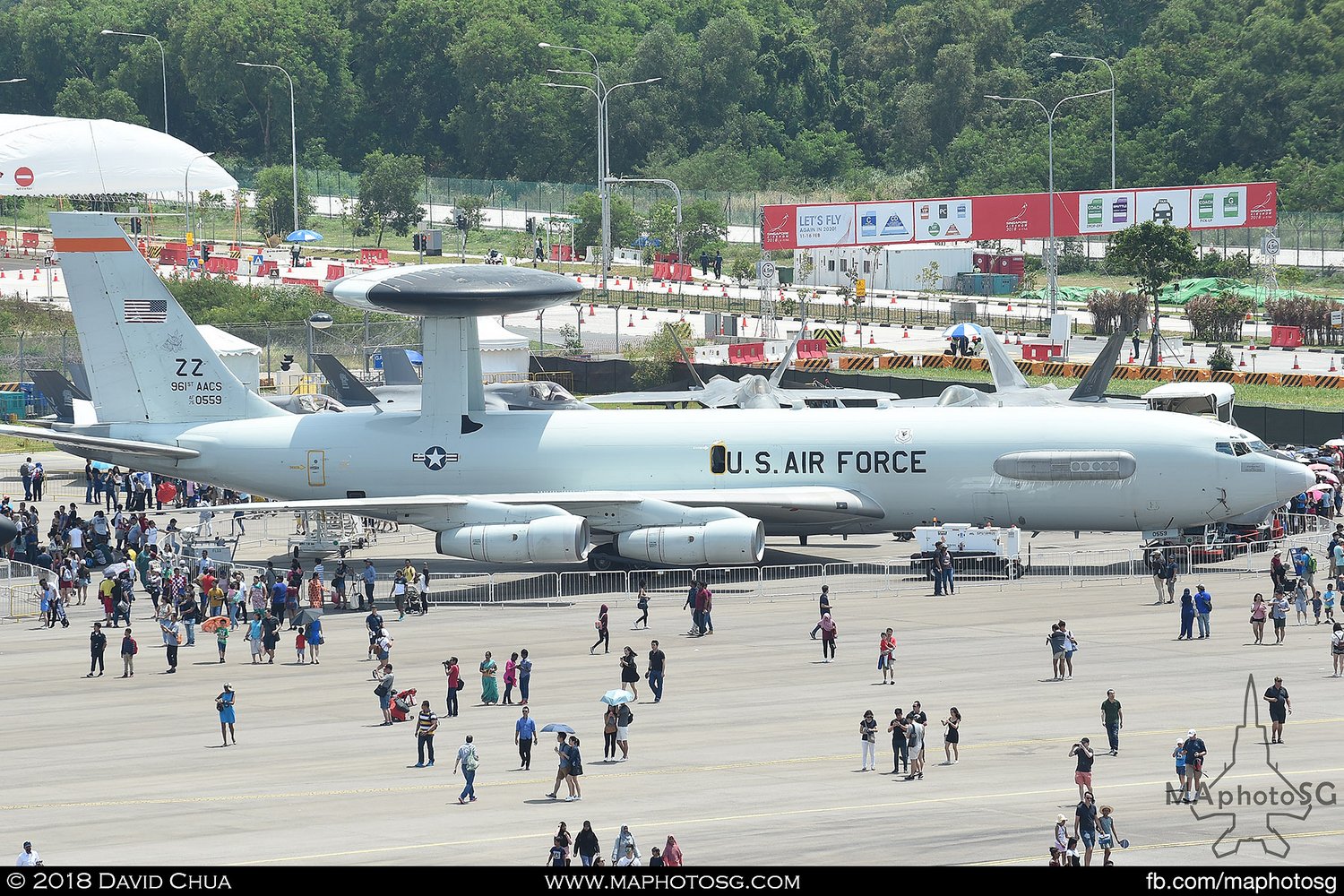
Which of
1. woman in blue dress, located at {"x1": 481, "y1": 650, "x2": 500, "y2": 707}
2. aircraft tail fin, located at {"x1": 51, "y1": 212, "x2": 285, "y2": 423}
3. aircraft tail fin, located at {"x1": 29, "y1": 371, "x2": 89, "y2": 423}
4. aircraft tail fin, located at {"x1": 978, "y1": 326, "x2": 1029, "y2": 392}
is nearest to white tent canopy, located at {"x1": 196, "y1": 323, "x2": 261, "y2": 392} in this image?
aircraft tail fin, located at {"x1": 29, "y1": 371, "x2": 89, "y2": 423}

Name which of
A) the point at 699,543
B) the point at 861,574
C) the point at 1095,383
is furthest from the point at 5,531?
the point at 1095,383

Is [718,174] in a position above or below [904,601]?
above

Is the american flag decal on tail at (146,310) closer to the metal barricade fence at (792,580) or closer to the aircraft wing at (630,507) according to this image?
the aircraft wing at (630,507)

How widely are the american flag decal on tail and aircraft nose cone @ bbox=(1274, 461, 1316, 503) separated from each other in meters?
31.3

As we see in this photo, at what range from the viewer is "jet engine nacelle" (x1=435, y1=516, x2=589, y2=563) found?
50656 mm

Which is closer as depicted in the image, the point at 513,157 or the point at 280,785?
the point at 280,785

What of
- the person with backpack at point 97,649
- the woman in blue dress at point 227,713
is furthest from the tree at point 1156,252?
the woman in blue dress at point 227,713

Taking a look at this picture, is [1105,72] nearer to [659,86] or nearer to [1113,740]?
[659,86]

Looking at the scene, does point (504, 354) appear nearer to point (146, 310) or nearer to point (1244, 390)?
point (1244, 390)

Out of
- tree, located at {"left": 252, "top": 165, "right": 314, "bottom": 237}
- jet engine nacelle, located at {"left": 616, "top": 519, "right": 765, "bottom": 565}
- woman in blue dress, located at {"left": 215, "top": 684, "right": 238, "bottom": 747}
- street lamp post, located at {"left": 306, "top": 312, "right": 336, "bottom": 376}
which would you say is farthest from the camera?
tree, located at {"left": 252, "top": 165, "right": 314, "bottom": 237}

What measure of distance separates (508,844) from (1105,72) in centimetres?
14139

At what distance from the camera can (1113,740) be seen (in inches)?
1281

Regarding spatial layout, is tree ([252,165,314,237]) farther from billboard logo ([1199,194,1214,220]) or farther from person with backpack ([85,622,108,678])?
person with backpack ([85,622,108,678])
